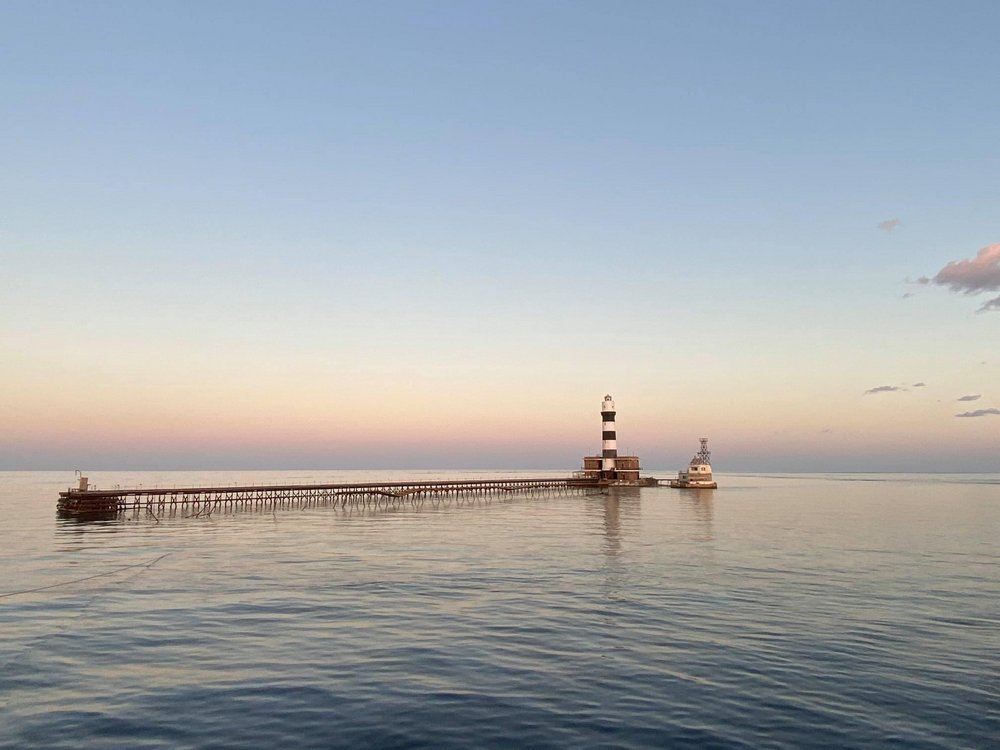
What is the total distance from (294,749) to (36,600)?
2060cm

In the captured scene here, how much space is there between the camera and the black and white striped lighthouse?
397ft

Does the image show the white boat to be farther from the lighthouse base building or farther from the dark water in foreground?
the dark water in foreground

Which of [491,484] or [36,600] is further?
[491,484]

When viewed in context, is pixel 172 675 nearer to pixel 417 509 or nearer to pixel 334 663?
pixel 334 663

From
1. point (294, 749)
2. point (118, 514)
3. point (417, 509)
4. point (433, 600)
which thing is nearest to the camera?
point (294, 749)

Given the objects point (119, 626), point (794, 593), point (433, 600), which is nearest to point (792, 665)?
point (794, 593)

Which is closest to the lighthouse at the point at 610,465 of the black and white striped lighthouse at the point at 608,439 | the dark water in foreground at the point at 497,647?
the black and white striped lighthouse at the point at 608,439

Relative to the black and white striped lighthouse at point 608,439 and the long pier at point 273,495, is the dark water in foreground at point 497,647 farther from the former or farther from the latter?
the black and white striped lighthouse at point 608,439

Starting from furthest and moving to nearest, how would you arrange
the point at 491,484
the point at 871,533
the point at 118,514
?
the point at 491,484 → the point at 118,514 → the point at 871,533

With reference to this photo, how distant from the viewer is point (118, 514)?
6906 cm

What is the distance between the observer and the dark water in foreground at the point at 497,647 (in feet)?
45.2

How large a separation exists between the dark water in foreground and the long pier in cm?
2795

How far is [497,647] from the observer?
1981 centimetres

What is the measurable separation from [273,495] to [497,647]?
70.6 m
